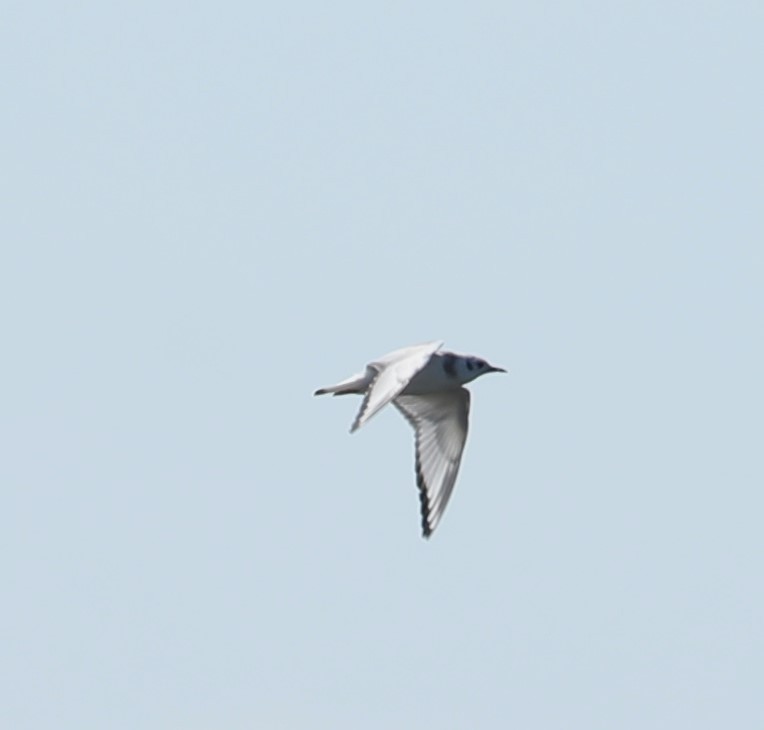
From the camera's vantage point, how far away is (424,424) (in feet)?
116

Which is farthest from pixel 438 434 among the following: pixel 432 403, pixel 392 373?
pixel 392 373

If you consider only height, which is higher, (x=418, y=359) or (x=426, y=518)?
(x=418, y=359)

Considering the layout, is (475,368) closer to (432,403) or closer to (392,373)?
(432,403)

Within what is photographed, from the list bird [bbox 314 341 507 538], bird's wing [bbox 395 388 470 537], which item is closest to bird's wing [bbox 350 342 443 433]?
bird [bbox 314 341 507 538]

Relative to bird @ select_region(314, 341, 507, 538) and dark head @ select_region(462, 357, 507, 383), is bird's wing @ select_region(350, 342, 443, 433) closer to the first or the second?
bird @ select_region(314, 341, 507, 538)

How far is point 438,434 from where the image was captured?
35.3 metres

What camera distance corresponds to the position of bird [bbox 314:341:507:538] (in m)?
32.3

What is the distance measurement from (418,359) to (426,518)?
10.3 ft

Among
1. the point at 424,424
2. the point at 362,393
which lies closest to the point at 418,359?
the point at 362,393

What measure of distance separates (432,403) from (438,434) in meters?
0.54

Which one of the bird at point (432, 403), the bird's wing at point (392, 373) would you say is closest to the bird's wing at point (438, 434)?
the bird at point (432, 403)

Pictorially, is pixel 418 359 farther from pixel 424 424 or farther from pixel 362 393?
pixel 424 424

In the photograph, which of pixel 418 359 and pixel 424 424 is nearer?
pixel 418 359

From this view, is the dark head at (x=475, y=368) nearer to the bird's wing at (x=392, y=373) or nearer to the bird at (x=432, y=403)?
the bird at (x=432, y=403)
